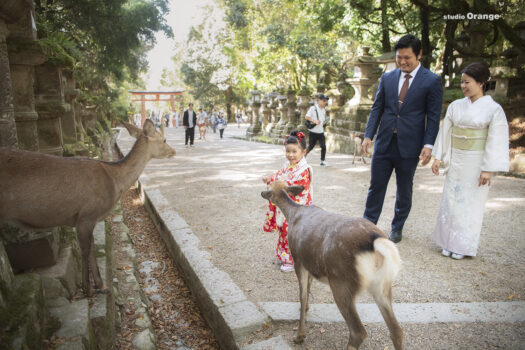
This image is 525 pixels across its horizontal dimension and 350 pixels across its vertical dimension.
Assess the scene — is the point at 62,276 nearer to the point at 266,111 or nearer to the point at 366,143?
the point at 366,143

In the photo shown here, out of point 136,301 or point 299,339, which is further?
point 136,301

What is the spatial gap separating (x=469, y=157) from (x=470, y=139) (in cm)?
18

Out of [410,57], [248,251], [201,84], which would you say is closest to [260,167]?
[248,251]

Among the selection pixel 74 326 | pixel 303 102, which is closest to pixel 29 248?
pixel 74 326

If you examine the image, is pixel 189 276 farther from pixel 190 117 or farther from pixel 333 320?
pixel 190 117

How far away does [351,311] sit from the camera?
6.66ft

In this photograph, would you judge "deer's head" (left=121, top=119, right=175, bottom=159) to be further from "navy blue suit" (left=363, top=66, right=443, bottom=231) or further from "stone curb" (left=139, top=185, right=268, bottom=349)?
"navy blue suit" (left=363, top=66, right=443, bottom=231)

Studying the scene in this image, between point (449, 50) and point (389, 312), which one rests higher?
point (449, 50)

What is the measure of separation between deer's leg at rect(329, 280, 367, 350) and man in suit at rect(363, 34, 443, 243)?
2.09 meters

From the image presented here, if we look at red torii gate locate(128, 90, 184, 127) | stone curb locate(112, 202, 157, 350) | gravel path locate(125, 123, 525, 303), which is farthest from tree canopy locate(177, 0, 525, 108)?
stone curb locate(112, 202, 157, 350)

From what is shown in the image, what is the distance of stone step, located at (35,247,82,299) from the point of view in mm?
2377

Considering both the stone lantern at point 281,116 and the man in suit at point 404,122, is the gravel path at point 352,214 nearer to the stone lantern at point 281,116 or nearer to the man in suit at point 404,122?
the man in suit at point 404,122

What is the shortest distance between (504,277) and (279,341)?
2325 mm

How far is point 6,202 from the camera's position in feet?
6.87
